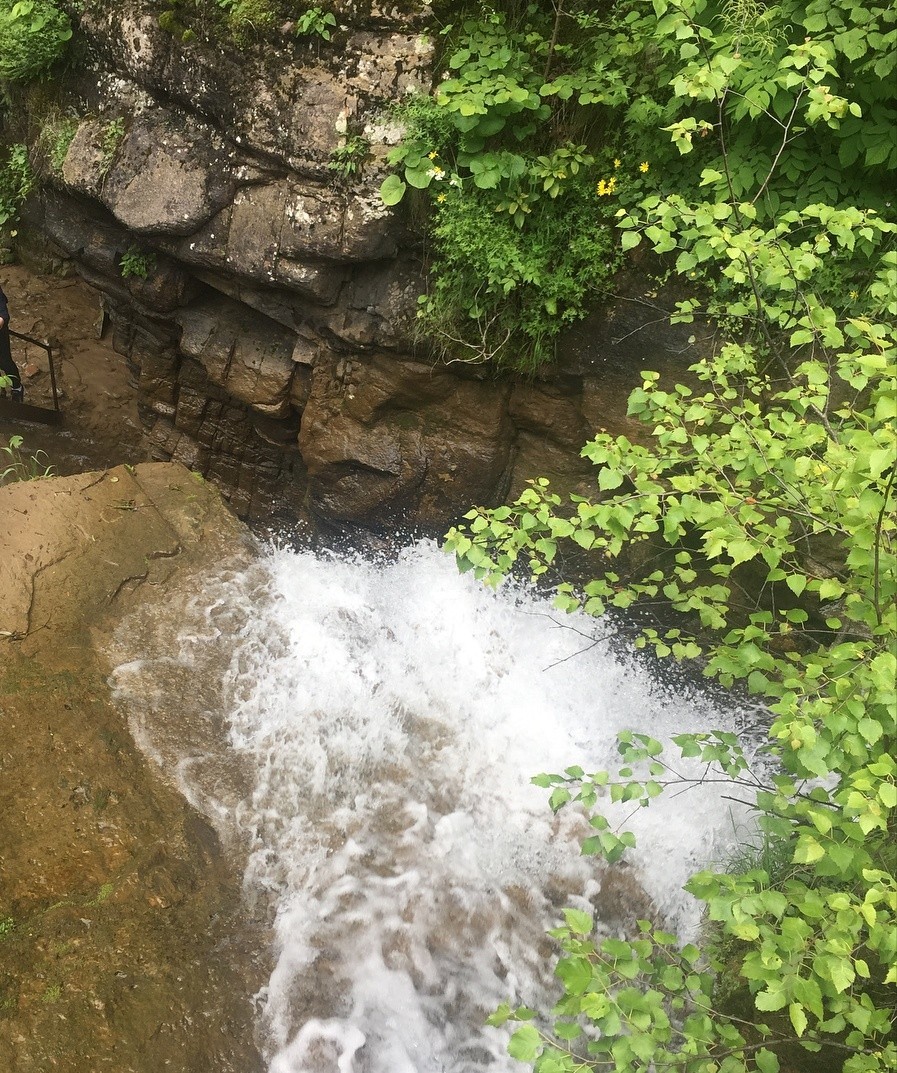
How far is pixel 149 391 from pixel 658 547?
17.0ft

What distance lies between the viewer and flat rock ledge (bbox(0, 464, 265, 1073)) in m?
3.27

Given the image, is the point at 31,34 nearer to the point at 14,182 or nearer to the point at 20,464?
the point at 14,182

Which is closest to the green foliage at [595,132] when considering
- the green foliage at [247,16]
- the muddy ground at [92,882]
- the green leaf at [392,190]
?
the green leaf at [392,190]

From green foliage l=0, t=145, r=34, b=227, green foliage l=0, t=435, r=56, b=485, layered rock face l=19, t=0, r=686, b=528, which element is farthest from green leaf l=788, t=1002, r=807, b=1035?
green foliage l=0, t=145, r=34, b=227

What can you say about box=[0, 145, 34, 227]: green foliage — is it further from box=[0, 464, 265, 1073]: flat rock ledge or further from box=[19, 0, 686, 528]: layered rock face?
box=[0, 464, 265, 1073]: flat rock ledge

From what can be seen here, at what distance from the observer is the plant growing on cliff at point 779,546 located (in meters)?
2.16

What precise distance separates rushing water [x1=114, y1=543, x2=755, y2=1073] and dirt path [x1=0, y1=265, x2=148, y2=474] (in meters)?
3.36

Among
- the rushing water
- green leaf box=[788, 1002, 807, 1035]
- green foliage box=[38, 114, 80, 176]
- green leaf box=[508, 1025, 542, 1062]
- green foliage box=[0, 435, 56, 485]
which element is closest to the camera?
green leaf box=[788, 1002, 807, 1035]

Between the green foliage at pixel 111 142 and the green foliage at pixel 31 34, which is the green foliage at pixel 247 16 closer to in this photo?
the green foliage at pixel 111 142

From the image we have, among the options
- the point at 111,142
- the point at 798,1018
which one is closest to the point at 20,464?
the point at 111,142

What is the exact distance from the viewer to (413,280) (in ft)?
17.8

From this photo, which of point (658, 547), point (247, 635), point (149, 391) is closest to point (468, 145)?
point (658, 547)

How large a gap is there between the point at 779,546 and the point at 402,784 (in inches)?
112

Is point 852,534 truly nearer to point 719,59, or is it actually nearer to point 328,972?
point 719,59
